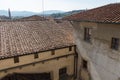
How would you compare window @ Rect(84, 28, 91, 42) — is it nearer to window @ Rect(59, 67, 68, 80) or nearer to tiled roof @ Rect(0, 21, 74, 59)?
tiled roof @ Rect(0, 21, 74, 59)

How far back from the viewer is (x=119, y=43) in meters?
10.7

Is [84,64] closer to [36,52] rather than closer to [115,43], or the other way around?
[115,43]

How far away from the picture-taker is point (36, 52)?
14.0 m

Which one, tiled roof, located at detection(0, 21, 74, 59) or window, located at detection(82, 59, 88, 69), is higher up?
tiled roof, located at detection(0, 21, 74, 59)

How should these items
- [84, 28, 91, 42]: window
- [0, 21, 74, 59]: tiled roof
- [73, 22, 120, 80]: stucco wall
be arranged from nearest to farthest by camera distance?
[73, 22, 120, 80]: stucco wall
[0, 21, 74, 59]: tiled roof
[84, 28, 91, 42]: window

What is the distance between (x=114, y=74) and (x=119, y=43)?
2730mm

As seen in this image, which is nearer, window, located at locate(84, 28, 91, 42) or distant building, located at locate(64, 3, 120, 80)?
distant building, located at locate(64, 3, 120, 80)

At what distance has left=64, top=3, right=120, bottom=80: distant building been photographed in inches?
432

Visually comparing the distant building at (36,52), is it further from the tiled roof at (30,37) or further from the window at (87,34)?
the window at (87,34)

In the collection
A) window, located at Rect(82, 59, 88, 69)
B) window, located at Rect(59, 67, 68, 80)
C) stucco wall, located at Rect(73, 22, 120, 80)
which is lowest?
window, located at Rect(59, 67, 68, 80)

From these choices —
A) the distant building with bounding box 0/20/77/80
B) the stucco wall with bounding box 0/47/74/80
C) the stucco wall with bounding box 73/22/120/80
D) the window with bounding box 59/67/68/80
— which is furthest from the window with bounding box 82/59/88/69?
the window with bounding box 59/67/68/80

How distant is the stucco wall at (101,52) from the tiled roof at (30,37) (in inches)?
111

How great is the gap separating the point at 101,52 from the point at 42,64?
6.48 metres

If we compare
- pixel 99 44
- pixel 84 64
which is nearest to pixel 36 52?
pixel 84 64
